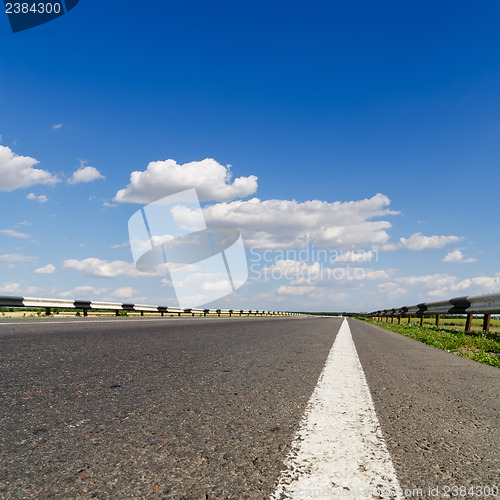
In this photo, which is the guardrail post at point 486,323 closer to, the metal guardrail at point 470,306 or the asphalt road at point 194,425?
the metal guardrail at point 470,306

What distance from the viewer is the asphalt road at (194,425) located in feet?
5.34

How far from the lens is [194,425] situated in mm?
2295

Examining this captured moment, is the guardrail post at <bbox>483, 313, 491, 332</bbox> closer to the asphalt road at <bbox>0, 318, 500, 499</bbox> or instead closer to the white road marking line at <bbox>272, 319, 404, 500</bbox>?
the asphalt road at <bbox>0, 318, 500, 499</bbox>

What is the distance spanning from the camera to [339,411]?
9.04ft

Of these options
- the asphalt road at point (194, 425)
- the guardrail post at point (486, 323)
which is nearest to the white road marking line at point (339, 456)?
the asphalt road at point (194, 425)

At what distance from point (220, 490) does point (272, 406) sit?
1.27m

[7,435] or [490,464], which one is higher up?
[7,435]

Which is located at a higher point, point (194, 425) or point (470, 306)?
point (470, 306)

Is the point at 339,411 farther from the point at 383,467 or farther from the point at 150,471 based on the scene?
the point at 150,471

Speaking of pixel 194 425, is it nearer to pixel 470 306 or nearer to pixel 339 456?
pixel 339 456

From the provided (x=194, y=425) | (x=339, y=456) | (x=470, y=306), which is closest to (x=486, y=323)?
(x=470, y=306)

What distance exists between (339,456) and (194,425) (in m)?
0.81

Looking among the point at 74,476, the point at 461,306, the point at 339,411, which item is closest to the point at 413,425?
the point at 339,411

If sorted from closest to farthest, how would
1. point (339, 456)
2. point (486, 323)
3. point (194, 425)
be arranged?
1. point (339, 456)
2. point (194, 425)
3. point (486, 323)
